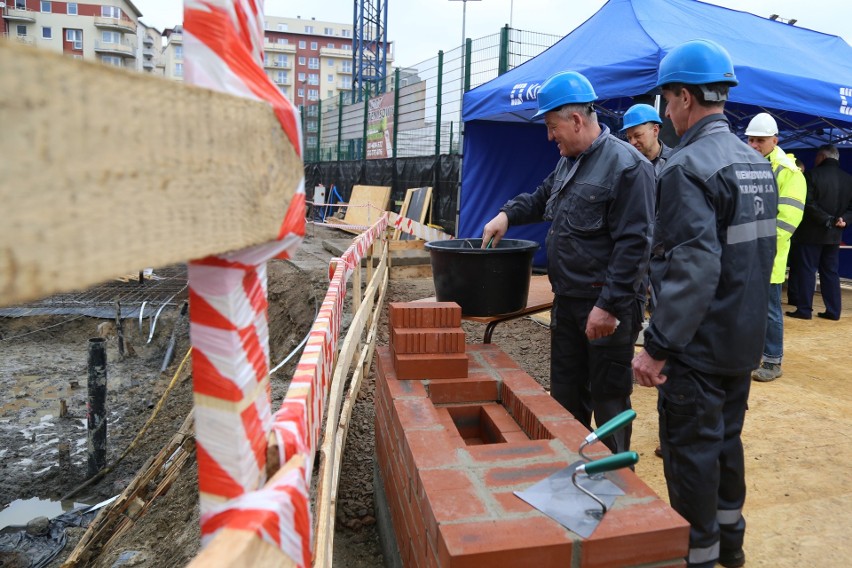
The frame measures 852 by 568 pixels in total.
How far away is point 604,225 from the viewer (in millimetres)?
3479

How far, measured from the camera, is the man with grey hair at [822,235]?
25.9 feet

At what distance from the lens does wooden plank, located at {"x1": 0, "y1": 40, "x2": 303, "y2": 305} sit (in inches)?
16.7

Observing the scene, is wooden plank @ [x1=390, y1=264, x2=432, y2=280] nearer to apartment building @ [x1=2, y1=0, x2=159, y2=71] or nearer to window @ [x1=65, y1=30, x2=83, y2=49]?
apartment building @ [x1=2, y1=0, x2=159, y2=71]

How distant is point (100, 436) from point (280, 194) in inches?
322

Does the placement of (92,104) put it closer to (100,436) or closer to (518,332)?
(518,332)

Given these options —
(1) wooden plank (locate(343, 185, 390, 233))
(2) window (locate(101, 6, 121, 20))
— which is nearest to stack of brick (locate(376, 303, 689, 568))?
(1) wooden plank (locate(343, 185, 390, 233))

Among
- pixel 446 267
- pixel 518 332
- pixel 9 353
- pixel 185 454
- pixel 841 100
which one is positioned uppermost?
pixel 841 100

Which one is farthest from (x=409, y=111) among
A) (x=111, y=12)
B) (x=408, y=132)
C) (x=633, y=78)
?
(x=111, y=12)

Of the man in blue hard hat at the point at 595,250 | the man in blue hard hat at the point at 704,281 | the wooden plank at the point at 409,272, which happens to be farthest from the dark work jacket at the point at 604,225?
the wooden plank at the point at 409,272

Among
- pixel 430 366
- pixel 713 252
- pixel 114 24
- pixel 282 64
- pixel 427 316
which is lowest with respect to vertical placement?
pixel 430 366

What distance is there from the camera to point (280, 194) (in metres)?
0.88

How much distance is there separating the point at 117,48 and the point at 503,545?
96082 millimetres

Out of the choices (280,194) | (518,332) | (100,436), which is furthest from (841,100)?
(100,436)

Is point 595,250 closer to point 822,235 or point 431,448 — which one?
point 431,448
